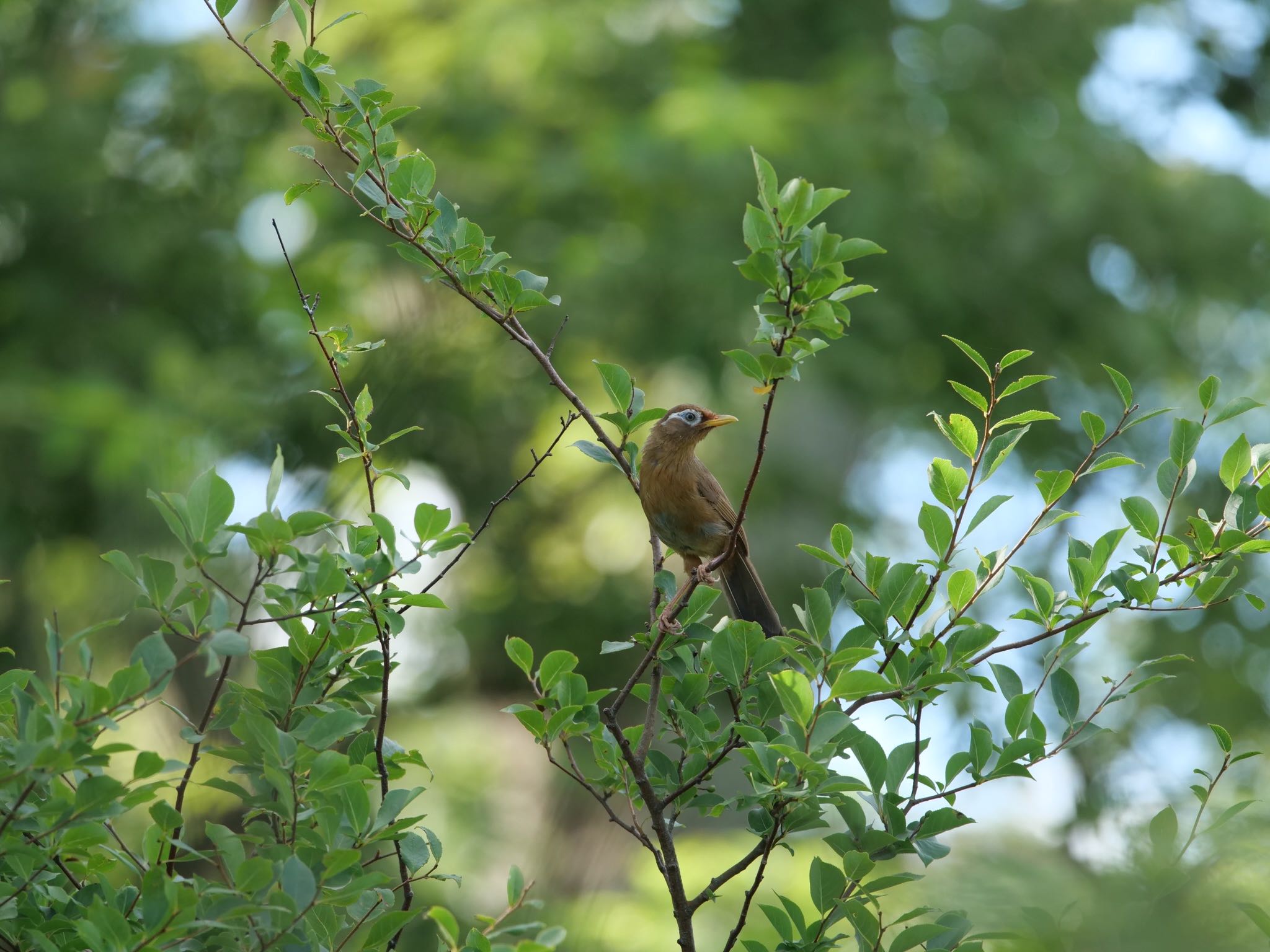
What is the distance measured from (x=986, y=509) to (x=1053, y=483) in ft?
0.62

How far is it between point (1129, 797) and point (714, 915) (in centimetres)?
524

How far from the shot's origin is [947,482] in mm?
2469

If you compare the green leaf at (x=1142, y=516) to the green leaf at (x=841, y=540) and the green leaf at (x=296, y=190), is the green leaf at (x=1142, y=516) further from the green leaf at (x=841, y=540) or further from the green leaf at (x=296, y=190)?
the green leaf at (x=296, y=190)

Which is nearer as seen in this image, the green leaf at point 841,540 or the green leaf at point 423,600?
the green leaf at point 423,600

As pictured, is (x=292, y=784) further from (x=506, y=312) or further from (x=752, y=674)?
(x=506, y=312)

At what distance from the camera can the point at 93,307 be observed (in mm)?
8453

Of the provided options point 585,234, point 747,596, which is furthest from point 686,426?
point 585,234

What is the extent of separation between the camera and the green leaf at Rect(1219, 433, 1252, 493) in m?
2.42

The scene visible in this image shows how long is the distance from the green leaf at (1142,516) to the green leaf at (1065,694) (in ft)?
1.09

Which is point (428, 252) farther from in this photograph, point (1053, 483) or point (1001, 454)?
point (1053, 483)

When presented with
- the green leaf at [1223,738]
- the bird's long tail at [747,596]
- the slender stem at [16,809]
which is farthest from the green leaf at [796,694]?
the bird's long tail at [747,596]

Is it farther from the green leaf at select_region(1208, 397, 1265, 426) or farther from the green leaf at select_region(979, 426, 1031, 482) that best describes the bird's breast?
→ the green leaf at select_region(1208, 397, 1265, 426)

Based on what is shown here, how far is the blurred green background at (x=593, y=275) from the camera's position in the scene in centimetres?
724

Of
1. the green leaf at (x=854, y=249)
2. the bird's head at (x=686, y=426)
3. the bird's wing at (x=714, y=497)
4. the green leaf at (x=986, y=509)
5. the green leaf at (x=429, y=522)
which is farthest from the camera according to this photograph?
the bird's head at (x=686, y=426)
